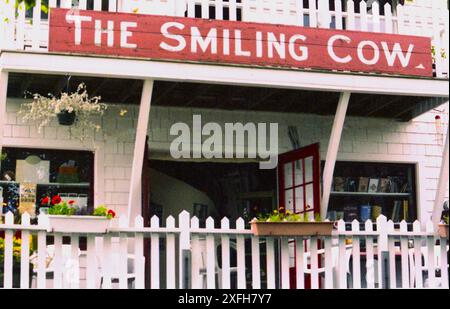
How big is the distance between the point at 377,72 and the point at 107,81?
3.49 metres

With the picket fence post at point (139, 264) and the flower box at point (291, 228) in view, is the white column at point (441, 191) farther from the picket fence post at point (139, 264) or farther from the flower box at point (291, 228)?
the picket fence post at point (139, 264)

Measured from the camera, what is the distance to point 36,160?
11508mm

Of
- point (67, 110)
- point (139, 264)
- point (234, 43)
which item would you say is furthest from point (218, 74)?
point (139, 264)

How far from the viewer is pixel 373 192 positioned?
12938 millimetres

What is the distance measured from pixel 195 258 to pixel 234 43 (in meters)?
2.94

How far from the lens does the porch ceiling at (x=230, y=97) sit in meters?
10.7

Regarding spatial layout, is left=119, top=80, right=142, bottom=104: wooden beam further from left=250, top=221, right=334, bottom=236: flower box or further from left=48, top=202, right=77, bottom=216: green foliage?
left=250, top=221, right=334, bottom=236: flower box

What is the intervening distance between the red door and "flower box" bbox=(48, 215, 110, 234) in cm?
374

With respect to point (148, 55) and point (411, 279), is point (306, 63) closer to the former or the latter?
point (148, 55)

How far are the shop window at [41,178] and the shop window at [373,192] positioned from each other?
3788 millimetres

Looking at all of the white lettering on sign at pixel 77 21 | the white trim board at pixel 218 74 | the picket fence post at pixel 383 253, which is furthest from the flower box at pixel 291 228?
the white lettering on sign at pixel 77 21

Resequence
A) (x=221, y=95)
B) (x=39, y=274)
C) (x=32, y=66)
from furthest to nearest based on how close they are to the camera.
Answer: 1. (x=221, y=95)
2. (x=32, y=66)
3. (x=39, y=274)

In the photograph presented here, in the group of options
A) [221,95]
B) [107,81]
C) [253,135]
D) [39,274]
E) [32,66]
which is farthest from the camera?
[253,135]
